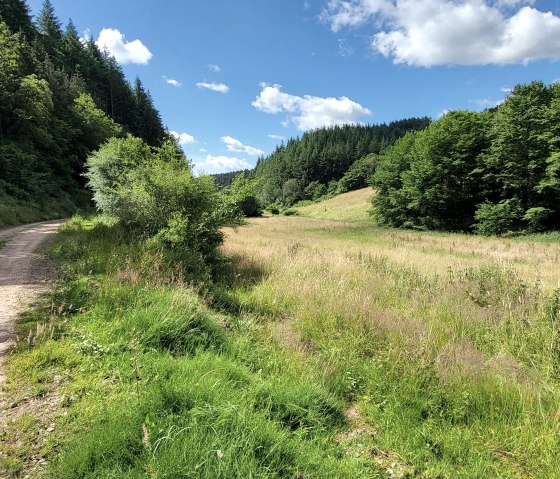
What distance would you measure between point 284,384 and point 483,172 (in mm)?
42099

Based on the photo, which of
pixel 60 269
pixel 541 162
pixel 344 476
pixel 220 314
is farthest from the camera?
pixel 541 162

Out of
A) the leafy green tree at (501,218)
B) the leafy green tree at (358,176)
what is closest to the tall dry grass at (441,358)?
the leafy green tree at (501,218)

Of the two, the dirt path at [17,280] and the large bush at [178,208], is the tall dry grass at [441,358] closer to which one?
the large bush at [178,208]

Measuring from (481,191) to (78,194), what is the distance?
151 feet

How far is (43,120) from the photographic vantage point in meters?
31.1

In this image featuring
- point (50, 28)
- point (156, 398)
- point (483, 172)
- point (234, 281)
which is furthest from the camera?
point (50, 28)

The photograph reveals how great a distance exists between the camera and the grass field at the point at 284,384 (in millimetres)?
2619

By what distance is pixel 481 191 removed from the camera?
38.5 metres

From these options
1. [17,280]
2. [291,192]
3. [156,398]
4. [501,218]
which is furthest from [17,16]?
[291,192]

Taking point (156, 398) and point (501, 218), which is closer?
point (156, 398)

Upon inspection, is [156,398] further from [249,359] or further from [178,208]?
[178,208]

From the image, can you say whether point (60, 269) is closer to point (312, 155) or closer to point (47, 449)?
point (47, 449)

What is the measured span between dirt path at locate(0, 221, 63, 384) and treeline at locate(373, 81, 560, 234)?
36.8m

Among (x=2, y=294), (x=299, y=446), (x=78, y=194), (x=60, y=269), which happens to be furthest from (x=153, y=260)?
(x=78, y=194)
